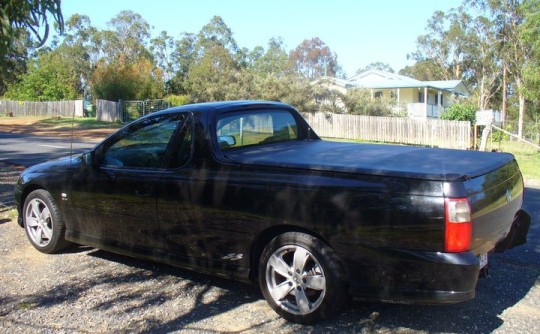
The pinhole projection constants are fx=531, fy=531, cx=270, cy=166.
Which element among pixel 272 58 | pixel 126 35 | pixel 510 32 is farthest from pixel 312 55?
pixel 510 32

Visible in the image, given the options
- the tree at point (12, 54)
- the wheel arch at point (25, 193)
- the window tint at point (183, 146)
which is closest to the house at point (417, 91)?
the tree at point (12, 54)

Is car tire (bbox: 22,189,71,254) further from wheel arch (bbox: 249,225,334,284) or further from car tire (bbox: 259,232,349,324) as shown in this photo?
car tire (bbox: 259,232,349,324)

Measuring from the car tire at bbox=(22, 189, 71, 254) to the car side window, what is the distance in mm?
924

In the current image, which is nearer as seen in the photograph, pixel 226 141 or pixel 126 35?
pixel 226 141

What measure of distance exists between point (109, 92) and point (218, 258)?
35.9 m

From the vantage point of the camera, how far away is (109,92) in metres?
37.9

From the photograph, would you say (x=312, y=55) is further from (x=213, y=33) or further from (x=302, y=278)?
(x=302, y=278)

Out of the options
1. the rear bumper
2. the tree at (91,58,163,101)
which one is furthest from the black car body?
the tree at (91,58,163,101)

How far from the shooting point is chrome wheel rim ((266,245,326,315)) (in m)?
3.81

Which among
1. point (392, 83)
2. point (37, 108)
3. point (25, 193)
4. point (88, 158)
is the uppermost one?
point (392, 83)

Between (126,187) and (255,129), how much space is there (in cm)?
130

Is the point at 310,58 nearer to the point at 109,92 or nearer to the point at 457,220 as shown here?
the point at 109,92

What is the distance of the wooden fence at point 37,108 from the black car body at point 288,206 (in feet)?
124

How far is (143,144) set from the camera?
495cm
